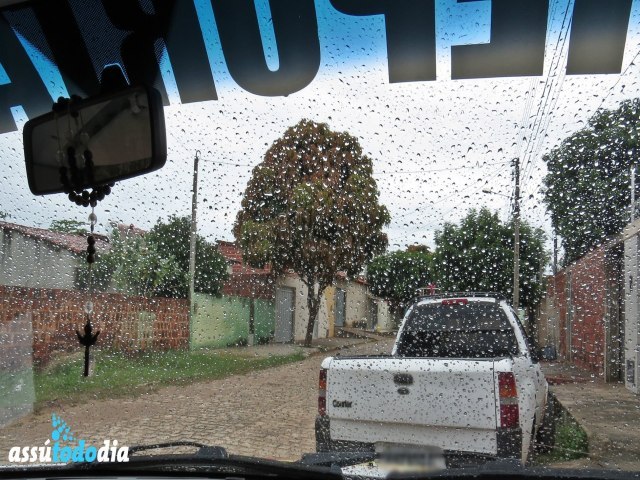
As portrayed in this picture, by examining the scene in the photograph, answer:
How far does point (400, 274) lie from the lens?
90.9 inches

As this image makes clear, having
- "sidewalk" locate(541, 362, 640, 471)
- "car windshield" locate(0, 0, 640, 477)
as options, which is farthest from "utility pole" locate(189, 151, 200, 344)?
"sidewalk" locate(541, 362, 640, 471)

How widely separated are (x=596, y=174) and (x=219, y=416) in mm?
1642

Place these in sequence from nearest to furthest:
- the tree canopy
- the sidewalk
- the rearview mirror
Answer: the rearview mirror < the tree canopy < the sidewalk

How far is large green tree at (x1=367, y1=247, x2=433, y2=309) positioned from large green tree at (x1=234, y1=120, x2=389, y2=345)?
0.07 m

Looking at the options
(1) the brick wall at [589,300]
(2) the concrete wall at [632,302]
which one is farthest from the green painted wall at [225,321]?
(2) the concrete wall at [632,302]

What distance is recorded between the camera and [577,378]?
2709mm

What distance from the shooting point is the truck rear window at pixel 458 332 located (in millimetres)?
2457

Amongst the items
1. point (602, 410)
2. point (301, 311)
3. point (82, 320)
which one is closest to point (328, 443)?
point (301, 311)

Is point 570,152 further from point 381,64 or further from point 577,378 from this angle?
point 577,378

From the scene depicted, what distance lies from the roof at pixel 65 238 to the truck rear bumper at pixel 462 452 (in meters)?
1.06

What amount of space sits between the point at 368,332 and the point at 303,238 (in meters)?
0.55

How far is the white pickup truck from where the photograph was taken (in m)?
2.08

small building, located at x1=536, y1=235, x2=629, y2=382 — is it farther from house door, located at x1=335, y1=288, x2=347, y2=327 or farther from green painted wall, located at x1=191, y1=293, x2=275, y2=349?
green painted wall, located at x1=191, y1=293, x2=275, y2=349

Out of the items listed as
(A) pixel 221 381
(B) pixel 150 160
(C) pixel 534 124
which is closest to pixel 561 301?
(C) pixel 534 124
